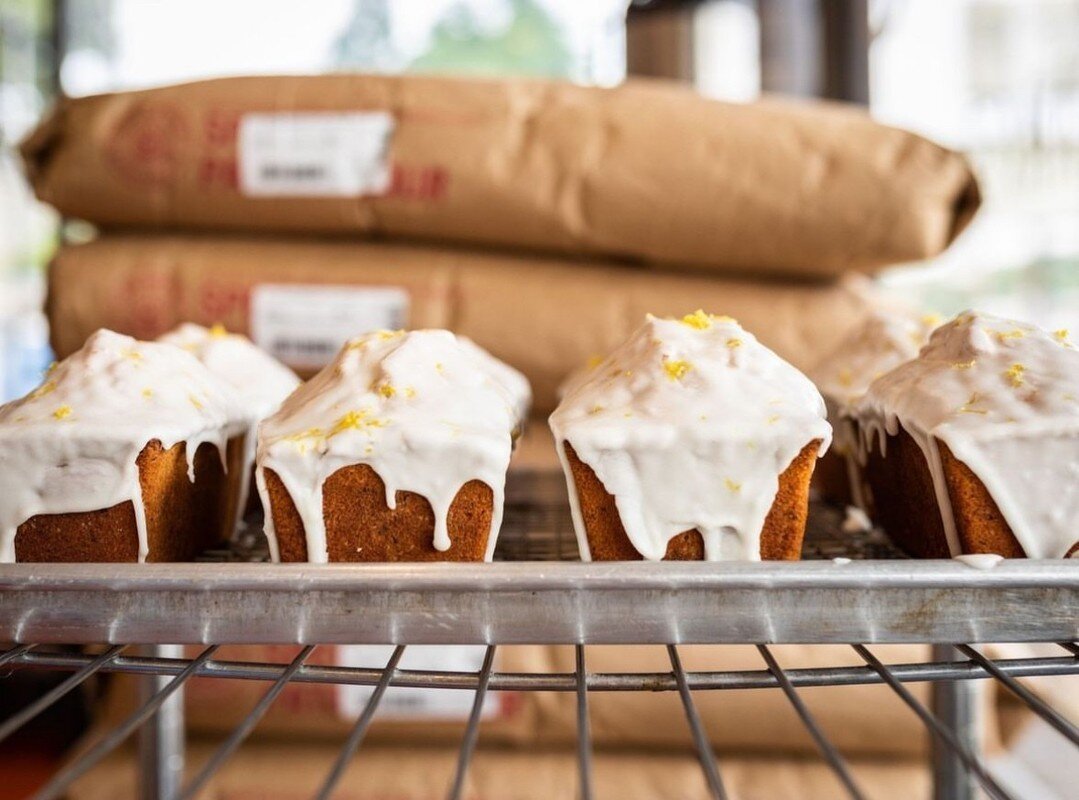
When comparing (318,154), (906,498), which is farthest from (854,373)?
(318,154)

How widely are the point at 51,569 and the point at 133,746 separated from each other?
0.84 metres

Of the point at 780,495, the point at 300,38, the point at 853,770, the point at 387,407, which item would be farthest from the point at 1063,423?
the point at 300,38

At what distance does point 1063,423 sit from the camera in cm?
56

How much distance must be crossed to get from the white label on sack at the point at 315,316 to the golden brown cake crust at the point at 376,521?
600mm

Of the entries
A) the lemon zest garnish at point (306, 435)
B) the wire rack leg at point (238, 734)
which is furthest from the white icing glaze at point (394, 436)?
the wire rack leg at point (238, 734)

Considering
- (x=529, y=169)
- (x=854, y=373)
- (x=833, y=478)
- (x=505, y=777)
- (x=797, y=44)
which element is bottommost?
(x=505, y=777)

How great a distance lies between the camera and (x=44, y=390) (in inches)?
26.0

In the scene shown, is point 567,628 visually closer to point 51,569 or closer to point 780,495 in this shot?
point 780,495

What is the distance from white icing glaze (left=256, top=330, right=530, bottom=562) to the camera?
0.60 m

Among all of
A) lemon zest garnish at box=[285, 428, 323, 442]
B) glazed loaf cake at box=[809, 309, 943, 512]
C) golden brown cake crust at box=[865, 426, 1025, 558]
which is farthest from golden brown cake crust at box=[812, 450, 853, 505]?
lemon zest garnish at box=[285, 428, 323, 442]

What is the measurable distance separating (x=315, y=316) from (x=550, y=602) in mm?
802

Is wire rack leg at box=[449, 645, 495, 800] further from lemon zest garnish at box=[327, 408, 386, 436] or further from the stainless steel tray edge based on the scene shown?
lemon zest garnish at box=[327, 408, 386, 436]

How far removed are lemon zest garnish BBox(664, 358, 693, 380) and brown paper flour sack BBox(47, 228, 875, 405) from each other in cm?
58

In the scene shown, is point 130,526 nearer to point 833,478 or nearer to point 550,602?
point 550,602
